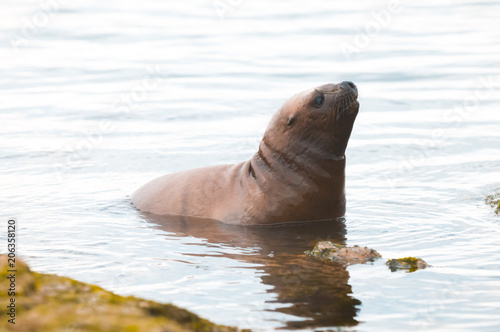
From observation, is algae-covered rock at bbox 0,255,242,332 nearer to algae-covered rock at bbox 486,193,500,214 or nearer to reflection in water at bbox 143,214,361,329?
reflection in water at bbox 143,214,361,329

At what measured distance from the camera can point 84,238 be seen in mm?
8812

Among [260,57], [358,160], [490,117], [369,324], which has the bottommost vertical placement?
[369,324]

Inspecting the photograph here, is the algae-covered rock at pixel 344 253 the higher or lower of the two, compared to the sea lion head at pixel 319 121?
lower

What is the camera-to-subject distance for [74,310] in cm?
421

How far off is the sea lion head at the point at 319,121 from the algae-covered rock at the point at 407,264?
Result: 85.3 inches

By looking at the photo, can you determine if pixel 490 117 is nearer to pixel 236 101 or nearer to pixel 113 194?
pixel 236 101

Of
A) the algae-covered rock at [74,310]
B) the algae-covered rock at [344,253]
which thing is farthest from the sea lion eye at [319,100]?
the algae-covered rock at [74,310]

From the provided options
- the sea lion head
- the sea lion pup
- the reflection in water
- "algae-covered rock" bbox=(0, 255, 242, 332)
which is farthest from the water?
"algae-covered rock" bbox=(0, 255, 242, 332)

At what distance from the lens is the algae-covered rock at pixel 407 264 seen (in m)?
7.25

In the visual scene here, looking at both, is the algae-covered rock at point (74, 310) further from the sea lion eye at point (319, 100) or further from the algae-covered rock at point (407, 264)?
the sea lion eye at point (319, 100)

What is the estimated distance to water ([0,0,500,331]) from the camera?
6.76 metres

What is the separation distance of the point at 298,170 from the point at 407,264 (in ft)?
7.68

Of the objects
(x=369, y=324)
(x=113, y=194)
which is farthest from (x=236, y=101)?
(x=369, y=324)

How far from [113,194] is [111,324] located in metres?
7.33
